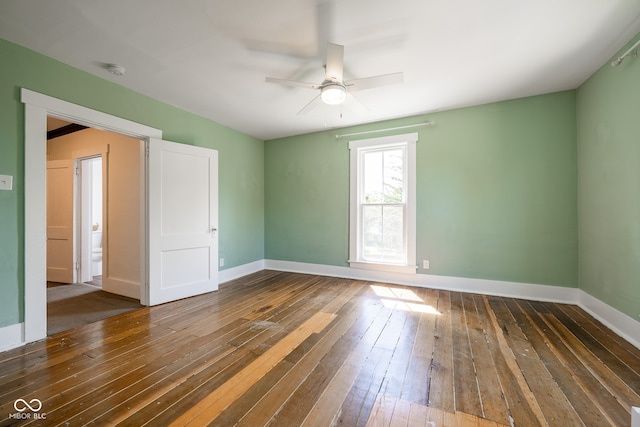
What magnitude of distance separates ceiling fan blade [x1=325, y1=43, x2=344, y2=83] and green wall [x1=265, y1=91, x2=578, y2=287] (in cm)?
209

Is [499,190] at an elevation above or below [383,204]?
above

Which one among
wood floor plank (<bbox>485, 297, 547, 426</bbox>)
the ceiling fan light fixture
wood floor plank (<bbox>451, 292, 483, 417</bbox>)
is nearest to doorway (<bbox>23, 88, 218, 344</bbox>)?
the ceiling fan light fixture

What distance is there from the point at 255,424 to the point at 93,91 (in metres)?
3.52

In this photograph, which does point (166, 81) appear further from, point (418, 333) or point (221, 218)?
point (418, 333)

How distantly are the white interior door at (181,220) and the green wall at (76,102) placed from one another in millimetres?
401

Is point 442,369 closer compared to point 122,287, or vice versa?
point 442,369

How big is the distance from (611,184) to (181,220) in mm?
4986

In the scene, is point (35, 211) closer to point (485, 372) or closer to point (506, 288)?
point (485, 372)

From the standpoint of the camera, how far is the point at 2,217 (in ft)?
7.16

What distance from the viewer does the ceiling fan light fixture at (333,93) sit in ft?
7.84

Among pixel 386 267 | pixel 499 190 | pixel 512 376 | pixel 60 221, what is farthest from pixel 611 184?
pixel 60 221

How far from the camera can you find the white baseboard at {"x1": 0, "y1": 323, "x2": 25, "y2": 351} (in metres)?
2.14

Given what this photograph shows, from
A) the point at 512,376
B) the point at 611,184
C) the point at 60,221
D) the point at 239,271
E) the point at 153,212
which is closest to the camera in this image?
the point at 512,376

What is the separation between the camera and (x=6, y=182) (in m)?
2.20
